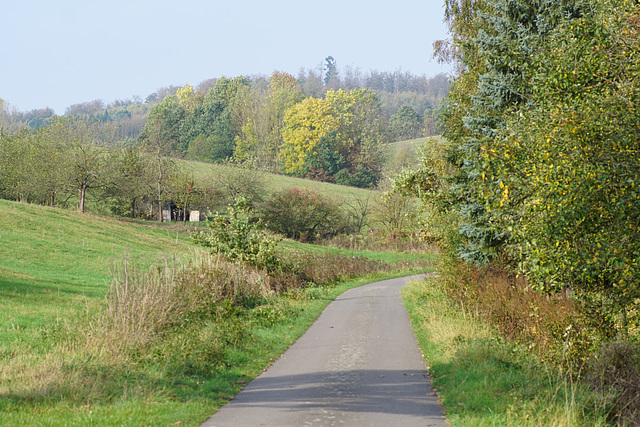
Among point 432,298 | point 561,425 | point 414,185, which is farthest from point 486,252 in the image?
point 561,425

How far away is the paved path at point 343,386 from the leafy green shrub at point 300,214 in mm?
41201

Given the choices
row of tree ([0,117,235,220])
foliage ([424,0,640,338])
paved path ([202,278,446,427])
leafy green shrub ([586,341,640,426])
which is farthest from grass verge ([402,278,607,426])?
row of tree ([0,117,235,220])

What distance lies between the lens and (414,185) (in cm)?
2381

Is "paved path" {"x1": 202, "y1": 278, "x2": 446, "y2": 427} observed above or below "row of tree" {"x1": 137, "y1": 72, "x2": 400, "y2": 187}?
below

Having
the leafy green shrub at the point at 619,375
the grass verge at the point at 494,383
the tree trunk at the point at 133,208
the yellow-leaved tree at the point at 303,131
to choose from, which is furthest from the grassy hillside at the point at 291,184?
the leafy green shrub at the point at 619,375

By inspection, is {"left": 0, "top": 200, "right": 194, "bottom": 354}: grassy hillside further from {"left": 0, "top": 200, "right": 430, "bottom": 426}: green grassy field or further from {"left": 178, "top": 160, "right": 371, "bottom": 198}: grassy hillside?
{"left": 178, "top": 160, "right": 371, "bottom": 198}: grassy hillside

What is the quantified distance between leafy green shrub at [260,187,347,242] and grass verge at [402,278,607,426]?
43012 mm

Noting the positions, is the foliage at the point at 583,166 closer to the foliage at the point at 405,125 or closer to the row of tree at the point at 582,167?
the row of tree at the point at 582,167

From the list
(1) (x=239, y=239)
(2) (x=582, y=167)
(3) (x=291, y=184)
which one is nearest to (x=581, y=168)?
(2) (x=582, y=167)

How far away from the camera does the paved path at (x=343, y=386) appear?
8297 millimetres

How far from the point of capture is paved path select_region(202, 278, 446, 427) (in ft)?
27.2

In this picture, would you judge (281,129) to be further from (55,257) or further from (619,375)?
(619,375)

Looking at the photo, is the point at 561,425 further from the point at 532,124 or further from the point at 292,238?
the point at 292,238

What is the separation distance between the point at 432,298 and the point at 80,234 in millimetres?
25680
